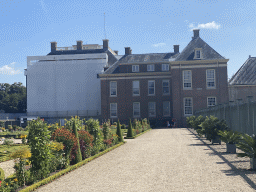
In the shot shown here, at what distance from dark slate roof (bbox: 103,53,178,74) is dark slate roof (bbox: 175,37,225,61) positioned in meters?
5.34

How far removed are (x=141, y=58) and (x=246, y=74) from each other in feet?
54.5

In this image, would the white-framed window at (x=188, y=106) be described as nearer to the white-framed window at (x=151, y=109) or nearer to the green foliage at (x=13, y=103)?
the white-framed window at (x=151, y=109)

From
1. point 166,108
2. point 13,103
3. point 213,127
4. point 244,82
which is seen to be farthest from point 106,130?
point 13,103

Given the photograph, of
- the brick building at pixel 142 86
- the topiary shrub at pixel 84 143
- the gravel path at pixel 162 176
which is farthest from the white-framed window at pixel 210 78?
the topiary shrub at pixel 84 143

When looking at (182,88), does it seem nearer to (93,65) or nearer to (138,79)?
(138,79)

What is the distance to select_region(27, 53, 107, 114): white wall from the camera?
5425 centimetres

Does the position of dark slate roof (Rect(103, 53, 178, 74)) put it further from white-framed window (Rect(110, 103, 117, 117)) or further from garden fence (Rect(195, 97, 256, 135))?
garden fence (Rect(195, 97, 256, 135))

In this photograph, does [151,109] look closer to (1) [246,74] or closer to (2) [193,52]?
(2) [193,52]

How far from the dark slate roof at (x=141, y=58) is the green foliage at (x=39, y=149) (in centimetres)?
3991

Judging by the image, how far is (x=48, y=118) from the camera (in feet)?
175

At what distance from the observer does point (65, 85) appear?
54.6m

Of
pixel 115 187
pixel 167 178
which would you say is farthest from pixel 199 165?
pixel 115 187

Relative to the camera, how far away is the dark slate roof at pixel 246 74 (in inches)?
1613

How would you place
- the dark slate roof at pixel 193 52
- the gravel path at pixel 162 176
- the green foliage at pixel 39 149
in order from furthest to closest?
the dark slate roof at pixel 193 52, the green foliage at pixel 39 149, the gravel path at pixel 162 176
